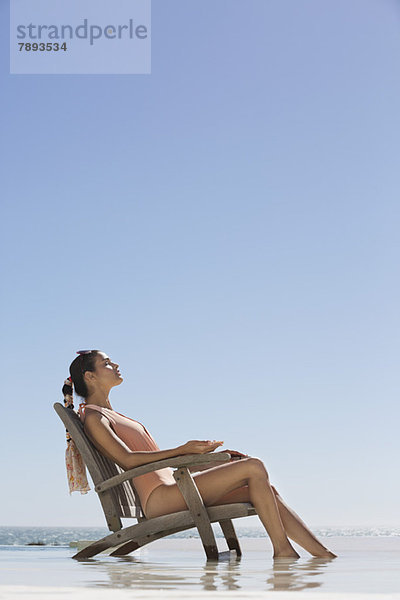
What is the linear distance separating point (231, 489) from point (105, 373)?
33.9 inches

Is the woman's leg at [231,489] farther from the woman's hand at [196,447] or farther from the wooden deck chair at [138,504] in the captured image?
the woman's hand at [196,447]

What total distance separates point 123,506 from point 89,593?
161 cm

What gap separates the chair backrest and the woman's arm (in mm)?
44

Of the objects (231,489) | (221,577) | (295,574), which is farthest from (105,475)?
(295,574)

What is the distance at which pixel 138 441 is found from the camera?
341 centimetres

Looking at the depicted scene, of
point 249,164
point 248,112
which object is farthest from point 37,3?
point 249,164

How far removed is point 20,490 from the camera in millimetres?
20328

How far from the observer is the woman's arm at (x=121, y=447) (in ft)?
9.83

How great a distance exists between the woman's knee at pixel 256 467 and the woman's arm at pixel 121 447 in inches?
6.4

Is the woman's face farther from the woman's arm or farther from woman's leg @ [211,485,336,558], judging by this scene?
woman's leg @ [211,485,336,558]

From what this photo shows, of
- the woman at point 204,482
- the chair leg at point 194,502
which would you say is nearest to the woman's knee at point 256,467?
the woman at point 204,482

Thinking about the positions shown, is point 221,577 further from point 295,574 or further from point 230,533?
point 230,533

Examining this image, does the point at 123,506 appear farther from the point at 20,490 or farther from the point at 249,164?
the point at 20,490

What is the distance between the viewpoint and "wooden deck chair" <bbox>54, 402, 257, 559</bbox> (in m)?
3.01
